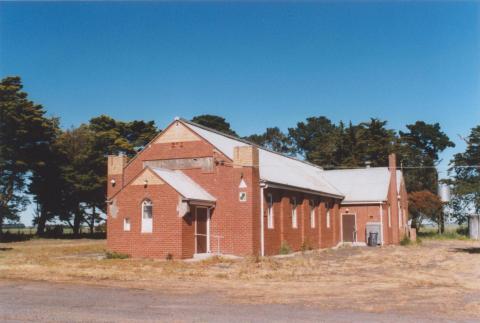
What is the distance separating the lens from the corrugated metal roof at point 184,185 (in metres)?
25.7

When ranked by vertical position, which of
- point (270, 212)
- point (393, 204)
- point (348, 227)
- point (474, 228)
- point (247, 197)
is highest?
point (247, 197)

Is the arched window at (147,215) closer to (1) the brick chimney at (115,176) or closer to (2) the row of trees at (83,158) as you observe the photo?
(1) the brick chimney at (115,176)

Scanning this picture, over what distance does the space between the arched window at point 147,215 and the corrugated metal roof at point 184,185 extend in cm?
156

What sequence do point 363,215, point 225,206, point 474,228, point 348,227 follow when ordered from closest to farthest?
point 225,206
point 363,215
point 348,227
point 474,228

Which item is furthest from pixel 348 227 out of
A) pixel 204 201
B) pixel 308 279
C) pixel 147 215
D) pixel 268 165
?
pixel 308 279

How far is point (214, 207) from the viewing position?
28.0 metres

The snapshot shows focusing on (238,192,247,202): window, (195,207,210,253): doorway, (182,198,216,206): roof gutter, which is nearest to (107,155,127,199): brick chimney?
(195,207,210,253): doorway

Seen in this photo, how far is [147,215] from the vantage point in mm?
26031

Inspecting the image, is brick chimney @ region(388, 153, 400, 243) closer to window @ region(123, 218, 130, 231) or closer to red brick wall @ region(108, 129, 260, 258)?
red brick wall @ region(108, 129, 260, 258)

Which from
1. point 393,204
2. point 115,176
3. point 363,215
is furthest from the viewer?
point 393,204

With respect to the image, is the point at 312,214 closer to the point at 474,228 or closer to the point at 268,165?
the point at 268,165

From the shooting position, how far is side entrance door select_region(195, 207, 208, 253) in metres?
26.8

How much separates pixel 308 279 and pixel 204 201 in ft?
36.1

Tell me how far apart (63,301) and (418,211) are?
5403 cm
